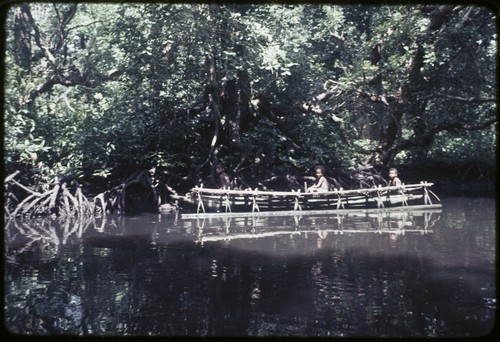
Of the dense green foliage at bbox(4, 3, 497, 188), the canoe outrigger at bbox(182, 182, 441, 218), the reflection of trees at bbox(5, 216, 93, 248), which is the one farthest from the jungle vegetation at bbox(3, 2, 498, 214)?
the canoe outrigger at bbox(182, 182, 441, 218)

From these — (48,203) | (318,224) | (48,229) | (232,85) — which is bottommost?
(318,224)

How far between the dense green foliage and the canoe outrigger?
2158 mm

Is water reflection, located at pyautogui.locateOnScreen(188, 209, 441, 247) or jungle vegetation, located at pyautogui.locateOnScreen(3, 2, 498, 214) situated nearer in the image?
water reflection, located at pyautogui.locateOnScreen(188, 209, 441, 247)

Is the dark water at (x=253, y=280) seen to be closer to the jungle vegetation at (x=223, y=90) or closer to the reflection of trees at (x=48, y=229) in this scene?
the reflection of trees at (x=48, y=229)

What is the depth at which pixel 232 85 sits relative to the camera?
15.5 meters

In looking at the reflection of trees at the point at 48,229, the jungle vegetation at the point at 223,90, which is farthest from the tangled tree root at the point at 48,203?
the reflection of trees at the point at 48,229

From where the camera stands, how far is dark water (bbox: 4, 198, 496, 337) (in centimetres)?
513

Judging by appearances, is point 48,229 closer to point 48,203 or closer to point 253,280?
point 48,203

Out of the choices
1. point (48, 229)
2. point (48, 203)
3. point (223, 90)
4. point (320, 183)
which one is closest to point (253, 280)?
point (48, 229)

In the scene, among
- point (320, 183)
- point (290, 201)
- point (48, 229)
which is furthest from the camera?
point (320, 183)

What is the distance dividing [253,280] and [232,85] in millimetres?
9867

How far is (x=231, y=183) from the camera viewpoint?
14922 mm

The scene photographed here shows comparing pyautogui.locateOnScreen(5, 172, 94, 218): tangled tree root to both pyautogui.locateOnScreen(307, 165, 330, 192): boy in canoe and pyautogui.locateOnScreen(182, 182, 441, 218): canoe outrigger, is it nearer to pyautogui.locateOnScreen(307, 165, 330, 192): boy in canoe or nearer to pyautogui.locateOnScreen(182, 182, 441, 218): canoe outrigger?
pyautogui.locateOnScreen(182, 182, 441, 218): canoe outrigger

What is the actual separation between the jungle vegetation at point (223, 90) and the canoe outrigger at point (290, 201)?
172cm
